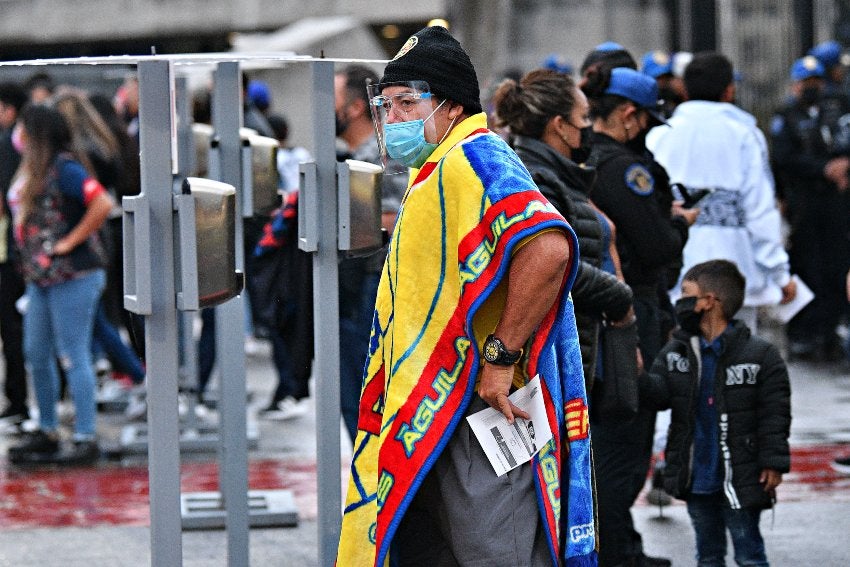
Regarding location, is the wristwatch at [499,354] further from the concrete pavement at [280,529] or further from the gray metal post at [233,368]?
the concrete pavement at [280,529]

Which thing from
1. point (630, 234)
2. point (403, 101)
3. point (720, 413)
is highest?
point (403, 101)

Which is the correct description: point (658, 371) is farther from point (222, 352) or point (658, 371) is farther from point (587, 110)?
point (222, 352)

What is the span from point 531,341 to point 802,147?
8.45 m

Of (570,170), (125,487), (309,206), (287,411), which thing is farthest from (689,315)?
(287,411)

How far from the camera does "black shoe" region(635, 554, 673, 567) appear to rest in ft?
20.5

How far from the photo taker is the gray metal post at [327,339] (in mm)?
5379

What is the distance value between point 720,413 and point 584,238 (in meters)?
0.84

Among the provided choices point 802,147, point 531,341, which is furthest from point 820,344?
point 531,341

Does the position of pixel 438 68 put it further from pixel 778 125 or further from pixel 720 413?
pixel 778 125

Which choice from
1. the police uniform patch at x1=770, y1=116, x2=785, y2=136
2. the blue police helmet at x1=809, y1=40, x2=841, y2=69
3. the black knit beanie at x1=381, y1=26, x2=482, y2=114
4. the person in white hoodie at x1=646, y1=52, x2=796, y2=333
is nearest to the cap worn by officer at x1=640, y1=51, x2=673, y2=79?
the police uniform patch at x1=770, y1=116, x2=785, y2=136

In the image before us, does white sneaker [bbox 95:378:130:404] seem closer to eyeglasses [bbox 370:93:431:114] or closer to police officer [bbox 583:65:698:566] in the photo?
police officer [bbox 583:65:698:566]

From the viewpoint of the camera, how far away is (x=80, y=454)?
29.9 feet

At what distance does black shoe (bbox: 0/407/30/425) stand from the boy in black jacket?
210 inches

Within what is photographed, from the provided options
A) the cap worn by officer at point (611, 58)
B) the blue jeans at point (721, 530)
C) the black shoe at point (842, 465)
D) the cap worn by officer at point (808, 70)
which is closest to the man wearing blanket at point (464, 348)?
the blue jeans at point (721, 530)
